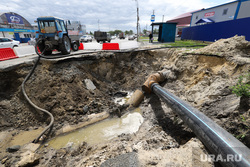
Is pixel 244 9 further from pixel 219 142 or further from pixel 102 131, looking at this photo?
pixel 102 131

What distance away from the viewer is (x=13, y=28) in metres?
30.5

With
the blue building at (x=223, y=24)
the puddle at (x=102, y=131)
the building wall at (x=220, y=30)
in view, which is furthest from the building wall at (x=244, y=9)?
the puddle at (x=102, y=131)

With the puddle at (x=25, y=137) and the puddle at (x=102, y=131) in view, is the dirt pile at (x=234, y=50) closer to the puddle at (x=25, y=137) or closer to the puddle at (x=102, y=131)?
the puddle at (x=102, y=131)

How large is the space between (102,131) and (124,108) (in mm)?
1651

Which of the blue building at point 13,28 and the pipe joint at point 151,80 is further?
the blue building at point 13,28

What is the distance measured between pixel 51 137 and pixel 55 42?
593cm

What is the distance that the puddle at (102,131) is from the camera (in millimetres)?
4500

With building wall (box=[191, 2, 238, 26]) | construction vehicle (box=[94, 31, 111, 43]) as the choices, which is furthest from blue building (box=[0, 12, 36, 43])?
building wall (box=[191, 2, 238, 26])

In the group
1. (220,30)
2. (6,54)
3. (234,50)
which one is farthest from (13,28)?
(234,50)

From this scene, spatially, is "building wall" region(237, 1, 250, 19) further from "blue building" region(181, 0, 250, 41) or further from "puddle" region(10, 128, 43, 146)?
"puddle" region(10, 128, 43, 146)

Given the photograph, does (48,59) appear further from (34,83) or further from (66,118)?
(66,118)

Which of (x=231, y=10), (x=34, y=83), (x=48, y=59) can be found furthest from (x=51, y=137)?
(x=231, y=10)

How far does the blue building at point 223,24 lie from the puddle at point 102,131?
1229 centimetres

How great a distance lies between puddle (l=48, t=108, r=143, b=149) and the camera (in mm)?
4500
